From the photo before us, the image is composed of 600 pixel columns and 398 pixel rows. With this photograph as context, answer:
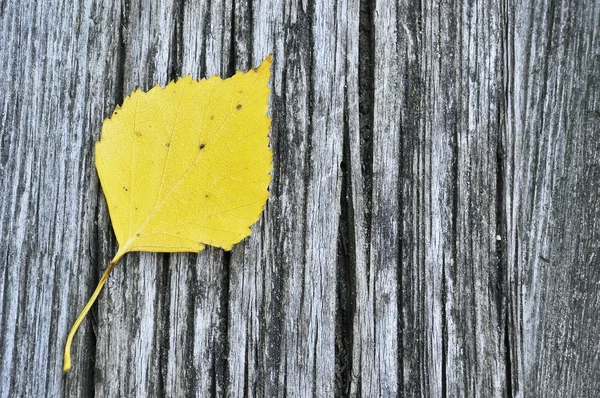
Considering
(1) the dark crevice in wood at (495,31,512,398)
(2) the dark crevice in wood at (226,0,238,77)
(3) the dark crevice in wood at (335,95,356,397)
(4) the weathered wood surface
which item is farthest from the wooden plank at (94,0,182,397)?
(1) the dark crevice in wood at (495,31,512,398)

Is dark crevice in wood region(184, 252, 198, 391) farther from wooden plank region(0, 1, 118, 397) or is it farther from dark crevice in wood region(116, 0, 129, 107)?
dark crevice in wood region(116, 0, 129, 107)

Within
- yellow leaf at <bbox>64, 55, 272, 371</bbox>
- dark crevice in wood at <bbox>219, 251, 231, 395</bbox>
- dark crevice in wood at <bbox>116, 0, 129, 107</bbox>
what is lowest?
dark crevice in wood at <bbox>219, 251, 231, 395</bbox>

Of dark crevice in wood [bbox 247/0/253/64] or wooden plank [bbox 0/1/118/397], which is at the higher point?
dark crevice in wood [bbox 247/0/253/64]

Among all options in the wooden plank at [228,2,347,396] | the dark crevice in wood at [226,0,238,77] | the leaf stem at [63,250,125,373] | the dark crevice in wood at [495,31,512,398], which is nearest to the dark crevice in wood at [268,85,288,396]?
the wooden plank at [228,2,347,396]

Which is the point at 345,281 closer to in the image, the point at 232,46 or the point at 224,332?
the point at 224,332

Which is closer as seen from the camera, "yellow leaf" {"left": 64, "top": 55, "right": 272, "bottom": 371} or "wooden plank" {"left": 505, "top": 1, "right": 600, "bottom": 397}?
"yellow leaf" {"left": 64, "top": 55, "right": 272, "bottom": 371}

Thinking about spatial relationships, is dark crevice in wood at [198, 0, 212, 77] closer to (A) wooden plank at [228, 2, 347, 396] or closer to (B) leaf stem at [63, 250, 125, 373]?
(A) wooden plank at [228, 2, 347, 396]

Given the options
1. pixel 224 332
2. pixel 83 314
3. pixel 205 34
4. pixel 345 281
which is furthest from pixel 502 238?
pixel 83 314

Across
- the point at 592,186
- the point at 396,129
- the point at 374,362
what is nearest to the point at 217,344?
the point at 374,362
